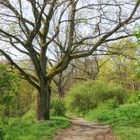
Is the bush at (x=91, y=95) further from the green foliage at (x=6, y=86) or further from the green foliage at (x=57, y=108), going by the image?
the green foliage at (x=6, y=86)

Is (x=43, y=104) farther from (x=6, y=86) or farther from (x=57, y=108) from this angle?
(x=6, y=86)

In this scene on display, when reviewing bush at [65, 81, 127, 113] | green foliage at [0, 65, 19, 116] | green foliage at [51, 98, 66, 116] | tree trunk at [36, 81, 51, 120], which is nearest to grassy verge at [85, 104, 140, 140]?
tree trunk at [36, 81, 51, 120]

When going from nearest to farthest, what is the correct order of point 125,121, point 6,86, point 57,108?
point 6,86 < point 125,121 < point 57,108

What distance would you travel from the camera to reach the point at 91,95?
38.4 metres

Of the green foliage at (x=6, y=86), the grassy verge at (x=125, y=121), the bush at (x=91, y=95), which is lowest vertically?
the grassy verge at (x=125, y=121)

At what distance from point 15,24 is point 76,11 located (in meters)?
4.29

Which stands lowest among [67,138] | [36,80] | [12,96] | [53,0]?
[67,138]

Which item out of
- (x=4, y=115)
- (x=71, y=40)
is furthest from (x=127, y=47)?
(x=4, y=115)

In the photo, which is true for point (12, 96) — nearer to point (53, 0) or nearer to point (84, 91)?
point (53, 0)

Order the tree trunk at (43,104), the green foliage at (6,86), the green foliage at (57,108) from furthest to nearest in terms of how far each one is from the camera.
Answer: the green foliage at (57,108) < the tree trunk at (43,104) < the green foliage at (6,86)

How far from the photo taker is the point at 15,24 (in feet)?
85.9

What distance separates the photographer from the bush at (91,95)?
38.4m

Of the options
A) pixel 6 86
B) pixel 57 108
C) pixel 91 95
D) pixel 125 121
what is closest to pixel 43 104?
pixel 125 121

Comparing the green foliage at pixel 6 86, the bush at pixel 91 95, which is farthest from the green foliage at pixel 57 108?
the green foliage at pixel 6 86
